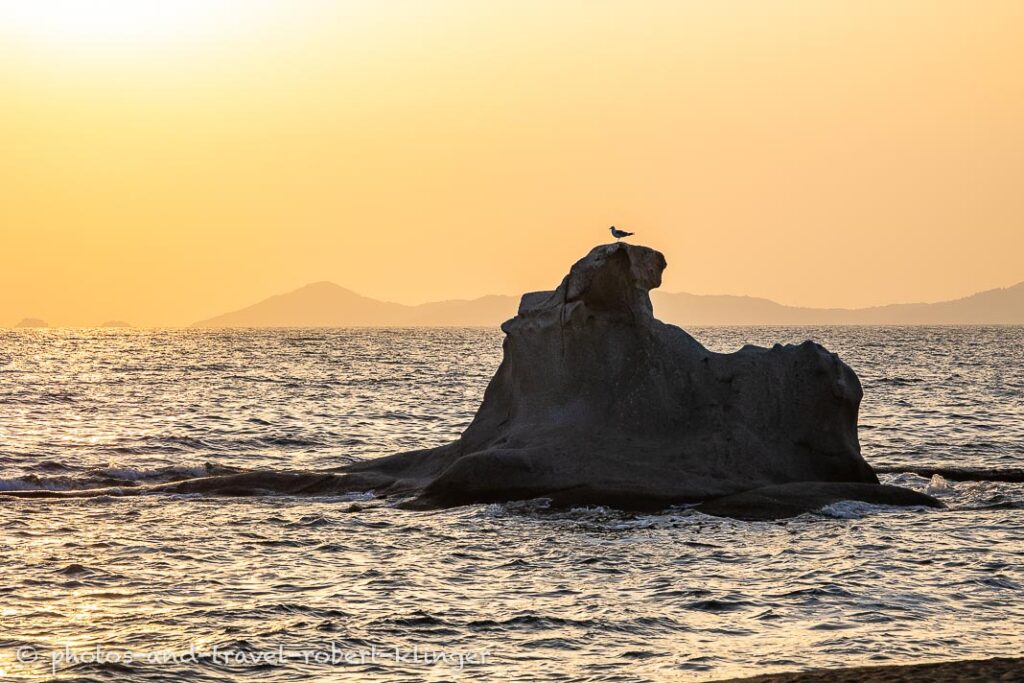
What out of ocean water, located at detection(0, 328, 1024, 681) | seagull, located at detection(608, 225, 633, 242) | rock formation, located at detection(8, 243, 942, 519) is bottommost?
ocean water, located at detection(0, 328, 1024, 681)

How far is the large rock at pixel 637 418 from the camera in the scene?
2470 centimetres

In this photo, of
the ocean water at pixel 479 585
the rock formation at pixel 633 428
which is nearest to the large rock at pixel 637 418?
the rock formation at pixel 633 428

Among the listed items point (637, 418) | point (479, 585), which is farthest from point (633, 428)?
point (479, 585)

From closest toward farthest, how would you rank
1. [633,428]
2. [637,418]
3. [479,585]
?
1. [479,585]
2. [633,428]
3. [637,418]

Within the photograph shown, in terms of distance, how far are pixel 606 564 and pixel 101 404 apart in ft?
141

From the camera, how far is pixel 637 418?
2645 cm

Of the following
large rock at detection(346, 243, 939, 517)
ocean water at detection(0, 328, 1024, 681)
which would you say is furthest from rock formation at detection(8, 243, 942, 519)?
ocean water at detection(0, 328, 1024, 681)

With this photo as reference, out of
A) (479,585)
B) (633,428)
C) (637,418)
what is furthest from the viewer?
(637,418)

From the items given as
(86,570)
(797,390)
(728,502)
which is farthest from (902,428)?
(86,570)

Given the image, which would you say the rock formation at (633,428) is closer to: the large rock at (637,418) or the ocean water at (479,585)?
the large rock at (637,418)

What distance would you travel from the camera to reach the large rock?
81.0 ft

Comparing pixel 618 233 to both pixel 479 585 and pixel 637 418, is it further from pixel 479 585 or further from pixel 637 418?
pixel 479 585

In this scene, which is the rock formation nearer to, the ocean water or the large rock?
the large rock

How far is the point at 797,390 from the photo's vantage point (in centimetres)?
2652
